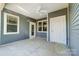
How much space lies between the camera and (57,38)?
20.5ft

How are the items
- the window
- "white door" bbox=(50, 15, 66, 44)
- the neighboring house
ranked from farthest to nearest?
the window < "white door" bbox=(50, 15, 66, 44) < the neighboring house

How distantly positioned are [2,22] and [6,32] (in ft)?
2.37

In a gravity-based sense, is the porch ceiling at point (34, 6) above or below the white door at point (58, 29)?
above

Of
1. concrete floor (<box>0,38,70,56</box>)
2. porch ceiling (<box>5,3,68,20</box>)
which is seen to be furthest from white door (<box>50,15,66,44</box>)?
concrete floor (<box>0,38,70,56</box>)

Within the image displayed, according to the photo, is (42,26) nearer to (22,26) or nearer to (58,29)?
(22,26)

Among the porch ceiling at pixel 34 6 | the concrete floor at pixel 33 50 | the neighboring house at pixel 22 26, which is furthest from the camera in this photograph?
the neighboring house at pixel 22 26

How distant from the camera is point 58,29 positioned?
20.2 feet

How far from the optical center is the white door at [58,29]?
226 inches

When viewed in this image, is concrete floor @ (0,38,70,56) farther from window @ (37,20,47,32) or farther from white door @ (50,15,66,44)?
window @ (37,20,47,32)

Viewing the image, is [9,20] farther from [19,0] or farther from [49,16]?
[19,0]

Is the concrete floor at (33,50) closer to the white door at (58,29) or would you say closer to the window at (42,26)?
the white door at (58,29)

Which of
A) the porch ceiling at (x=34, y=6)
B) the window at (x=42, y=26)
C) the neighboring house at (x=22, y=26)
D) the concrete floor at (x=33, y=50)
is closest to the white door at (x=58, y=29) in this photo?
the neighboring house at (x=22, y=26)

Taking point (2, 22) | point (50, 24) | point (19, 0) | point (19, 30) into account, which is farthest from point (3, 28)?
point (19, 0)

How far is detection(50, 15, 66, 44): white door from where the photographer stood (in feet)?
18.8
